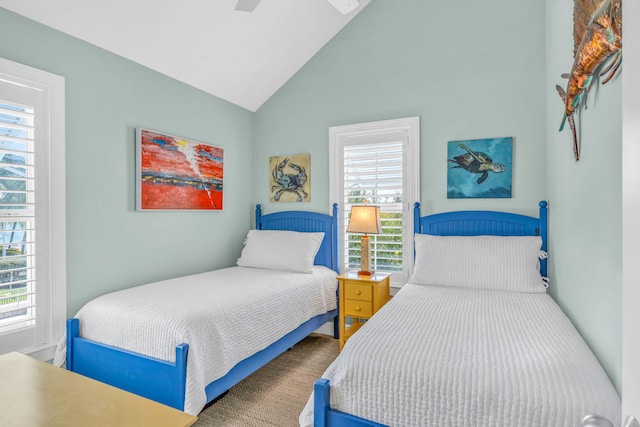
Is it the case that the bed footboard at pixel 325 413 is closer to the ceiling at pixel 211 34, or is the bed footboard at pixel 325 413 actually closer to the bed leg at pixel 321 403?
the bed leg at pixel 321 403

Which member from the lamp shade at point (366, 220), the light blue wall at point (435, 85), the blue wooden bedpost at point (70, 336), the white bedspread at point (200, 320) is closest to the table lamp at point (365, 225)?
the lamp shade at point (366, 220)

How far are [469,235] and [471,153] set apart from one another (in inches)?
26.8

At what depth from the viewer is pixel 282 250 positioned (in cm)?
327

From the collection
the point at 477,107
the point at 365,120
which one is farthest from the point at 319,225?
the point at 477,107

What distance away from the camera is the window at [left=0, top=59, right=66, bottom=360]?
6.59 feet

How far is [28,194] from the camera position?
211 cm

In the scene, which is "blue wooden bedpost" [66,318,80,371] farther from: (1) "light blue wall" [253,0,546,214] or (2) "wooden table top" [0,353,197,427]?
(1) "light blue wall" [253,0,546,214]

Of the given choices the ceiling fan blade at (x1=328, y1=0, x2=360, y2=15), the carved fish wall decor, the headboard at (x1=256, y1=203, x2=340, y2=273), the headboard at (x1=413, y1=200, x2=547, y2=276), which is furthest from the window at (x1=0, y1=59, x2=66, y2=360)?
the carved fish wall decor

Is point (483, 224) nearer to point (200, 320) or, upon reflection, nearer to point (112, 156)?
point (200, 320)

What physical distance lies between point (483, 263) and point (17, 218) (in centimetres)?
298

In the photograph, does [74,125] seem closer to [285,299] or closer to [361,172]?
[285,299]

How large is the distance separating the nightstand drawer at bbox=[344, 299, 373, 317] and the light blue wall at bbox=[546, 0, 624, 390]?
1.31 m

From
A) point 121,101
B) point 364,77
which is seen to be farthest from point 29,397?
point 364,77

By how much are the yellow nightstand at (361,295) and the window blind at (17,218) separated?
2.11m
